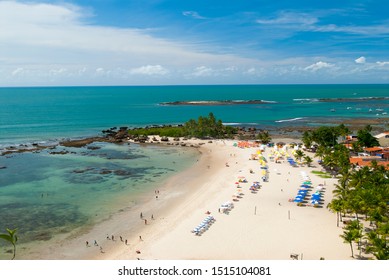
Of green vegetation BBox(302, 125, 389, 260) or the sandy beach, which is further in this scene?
the sandy beach

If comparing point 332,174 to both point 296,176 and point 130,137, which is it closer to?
point 296,176

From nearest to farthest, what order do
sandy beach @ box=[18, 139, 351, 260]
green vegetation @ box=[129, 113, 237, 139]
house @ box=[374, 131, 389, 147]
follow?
sandy beach @ box=[18, 139, 351, 260], house @ box=[374, 131, 389, 147], green vegetation @ box=[129, 113, 237, 139]

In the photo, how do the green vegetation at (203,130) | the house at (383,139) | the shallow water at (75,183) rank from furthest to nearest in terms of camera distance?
the green vegetation at (203,130)
the house at (383,139)
the shallow water at (75,183)

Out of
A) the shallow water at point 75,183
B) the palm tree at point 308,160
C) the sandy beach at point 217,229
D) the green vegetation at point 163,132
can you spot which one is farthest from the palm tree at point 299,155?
the green vegetation at point 163,132

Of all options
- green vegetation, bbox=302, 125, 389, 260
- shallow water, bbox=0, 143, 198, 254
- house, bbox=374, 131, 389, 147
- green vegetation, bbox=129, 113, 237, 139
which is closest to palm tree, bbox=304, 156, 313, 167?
green vegetation, bbox=302, 125, 389, 260

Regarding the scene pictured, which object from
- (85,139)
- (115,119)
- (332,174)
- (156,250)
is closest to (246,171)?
(332,174)

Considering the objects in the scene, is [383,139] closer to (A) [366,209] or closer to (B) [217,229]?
(A) [366,209]

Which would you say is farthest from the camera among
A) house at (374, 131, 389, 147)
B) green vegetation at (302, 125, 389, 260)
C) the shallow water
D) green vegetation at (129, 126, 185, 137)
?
green vegetation at (129, 126, 185, 137)

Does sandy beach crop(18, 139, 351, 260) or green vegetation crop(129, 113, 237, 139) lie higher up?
green vegetation crop(129, 113, 237, 139)

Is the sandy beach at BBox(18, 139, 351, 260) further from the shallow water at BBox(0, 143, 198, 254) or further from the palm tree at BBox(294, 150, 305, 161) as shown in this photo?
the palm tree at BBox(294, 150, 305, 161)

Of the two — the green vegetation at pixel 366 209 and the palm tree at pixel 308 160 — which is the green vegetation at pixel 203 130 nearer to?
the palm tree at pixel 308 160
